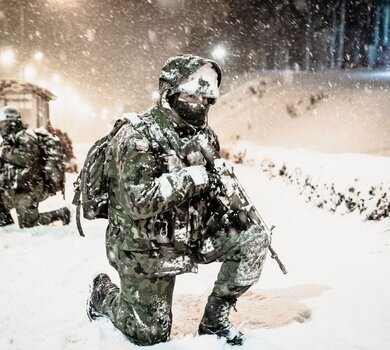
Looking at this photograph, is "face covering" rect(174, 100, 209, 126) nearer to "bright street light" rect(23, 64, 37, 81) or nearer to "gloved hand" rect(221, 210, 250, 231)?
"gloved hand" rect(221, 210, 250, 231)

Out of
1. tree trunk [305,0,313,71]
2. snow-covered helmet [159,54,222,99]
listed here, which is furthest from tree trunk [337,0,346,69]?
snow-covered helmet [159,54,222,99]

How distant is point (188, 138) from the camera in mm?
2875

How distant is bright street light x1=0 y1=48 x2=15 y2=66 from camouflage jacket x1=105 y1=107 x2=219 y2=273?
159 ft

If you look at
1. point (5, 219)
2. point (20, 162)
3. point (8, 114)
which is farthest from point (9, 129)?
point (5, 219)

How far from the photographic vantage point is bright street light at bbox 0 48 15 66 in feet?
148

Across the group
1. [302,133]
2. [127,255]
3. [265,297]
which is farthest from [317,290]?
[302,133]

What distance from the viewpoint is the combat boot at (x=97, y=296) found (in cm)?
326

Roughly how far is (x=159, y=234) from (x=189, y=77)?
1053 mm

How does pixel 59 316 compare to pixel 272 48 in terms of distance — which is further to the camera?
pixel 272 48

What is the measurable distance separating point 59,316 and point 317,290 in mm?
2492

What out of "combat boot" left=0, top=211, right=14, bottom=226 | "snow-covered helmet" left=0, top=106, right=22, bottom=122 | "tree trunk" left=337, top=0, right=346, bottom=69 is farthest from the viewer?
"tree trunk" left=337, top=0, right=346, bottom=69

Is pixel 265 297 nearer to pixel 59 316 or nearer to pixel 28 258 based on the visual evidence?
pixel 59 316

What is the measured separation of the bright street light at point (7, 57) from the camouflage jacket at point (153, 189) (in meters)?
48.5

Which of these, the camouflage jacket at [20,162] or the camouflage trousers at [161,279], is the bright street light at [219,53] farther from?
the camouflage trousers at [161,279]
